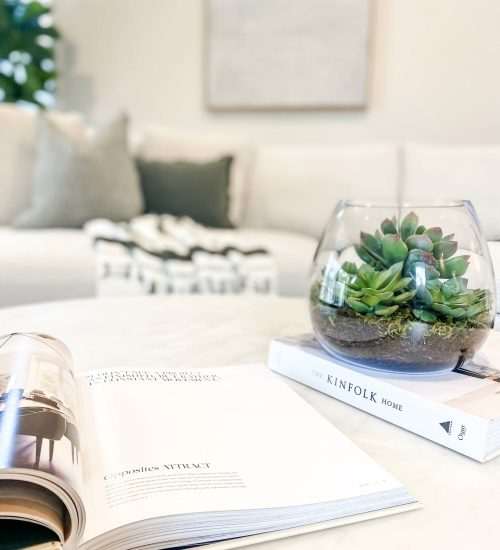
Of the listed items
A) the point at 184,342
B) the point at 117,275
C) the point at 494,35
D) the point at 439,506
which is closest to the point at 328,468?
the point at 439,506

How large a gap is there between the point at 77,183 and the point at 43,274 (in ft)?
1.94

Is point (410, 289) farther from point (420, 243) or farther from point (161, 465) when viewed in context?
point (161, 465)

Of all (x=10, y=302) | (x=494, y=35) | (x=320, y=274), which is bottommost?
(x=10, y=302)

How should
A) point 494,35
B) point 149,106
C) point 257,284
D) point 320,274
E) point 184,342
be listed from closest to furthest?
point 320,274 < point 184,342 < point 257,284 < point 494,35 < point 149,106

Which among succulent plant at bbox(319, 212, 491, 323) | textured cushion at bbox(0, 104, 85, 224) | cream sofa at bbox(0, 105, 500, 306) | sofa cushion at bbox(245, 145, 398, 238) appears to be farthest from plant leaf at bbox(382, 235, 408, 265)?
textured cushion at bbox(0, 104, 85, 224)

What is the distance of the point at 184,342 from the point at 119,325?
141mm

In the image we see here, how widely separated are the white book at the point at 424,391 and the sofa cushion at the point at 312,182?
174 cm

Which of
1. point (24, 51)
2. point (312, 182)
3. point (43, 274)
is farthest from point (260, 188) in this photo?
point (24, 51)

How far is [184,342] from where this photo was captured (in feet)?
2.85

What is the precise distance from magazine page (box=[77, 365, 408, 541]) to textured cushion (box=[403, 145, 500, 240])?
436 mm

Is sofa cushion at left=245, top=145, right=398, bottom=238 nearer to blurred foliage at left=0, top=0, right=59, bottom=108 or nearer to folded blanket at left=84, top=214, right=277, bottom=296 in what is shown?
folded blanket at left=84, top=214, right=277, bottom=296

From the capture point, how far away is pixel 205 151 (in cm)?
261

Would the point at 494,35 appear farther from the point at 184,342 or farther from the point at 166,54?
the point at 184,342

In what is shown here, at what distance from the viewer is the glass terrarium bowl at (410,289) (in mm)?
603
